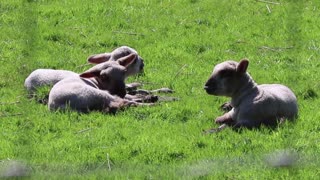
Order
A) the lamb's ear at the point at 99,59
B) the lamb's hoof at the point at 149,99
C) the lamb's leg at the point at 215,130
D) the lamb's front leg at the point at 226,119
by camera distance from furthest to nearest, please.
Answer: the lamb's ear at the point at 99,59 → the lamb's hoof at the point at 149,99 → the lamb's front leg at the point at 226,119 → the lamb's leg at the point at 215,130

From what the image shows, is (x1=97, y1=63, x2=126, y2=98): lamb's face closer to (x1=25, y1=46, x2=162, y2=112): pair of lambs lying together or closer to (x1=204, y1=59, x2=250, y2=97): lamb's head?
(x1=25, y1=46, x2=162, y2=112): pair of lambs lying together

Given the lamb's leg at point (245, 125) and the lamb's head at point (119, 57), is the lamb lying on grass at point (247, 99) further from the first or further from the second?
the lamb's head at point (119, 57)

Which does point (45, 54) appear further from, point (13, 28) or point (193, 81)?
point (193, 81)

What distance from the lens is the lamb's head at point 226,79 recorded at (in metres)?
7.06

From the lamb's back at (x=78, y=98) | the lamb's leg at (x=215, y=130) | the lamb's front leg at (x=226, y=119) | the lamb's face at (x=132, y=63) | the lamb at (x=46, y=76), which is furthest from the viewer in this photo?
the lamb's face at (x=132, y=63)

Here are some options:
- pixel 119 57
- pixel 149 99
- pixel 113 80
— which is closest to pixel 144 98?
pixel 149 99

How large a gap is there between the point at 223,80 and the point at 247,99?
247mm

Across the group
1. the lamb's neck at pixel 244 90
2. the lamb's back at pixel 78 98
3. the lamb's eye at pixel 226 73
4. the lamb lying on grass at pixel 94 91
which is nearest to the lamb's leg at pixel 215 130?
the lamb's neck at pixel 244 90

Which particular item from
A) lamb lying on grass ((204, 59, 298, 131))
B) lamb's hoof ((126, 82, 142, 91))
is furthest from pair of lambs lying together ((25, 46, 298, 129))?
lamb's hoof ((126, 82, 142, 91))

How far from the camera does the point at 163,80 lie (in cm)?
857

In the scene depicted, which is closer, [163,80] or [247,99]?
[247,99]

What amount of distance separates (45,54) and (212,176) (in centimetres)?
421

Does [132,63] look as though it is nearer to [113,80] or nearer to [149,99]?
[113,80]

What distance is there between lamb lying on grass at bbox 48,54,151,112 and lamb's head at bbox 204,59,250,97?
0.84 metres
